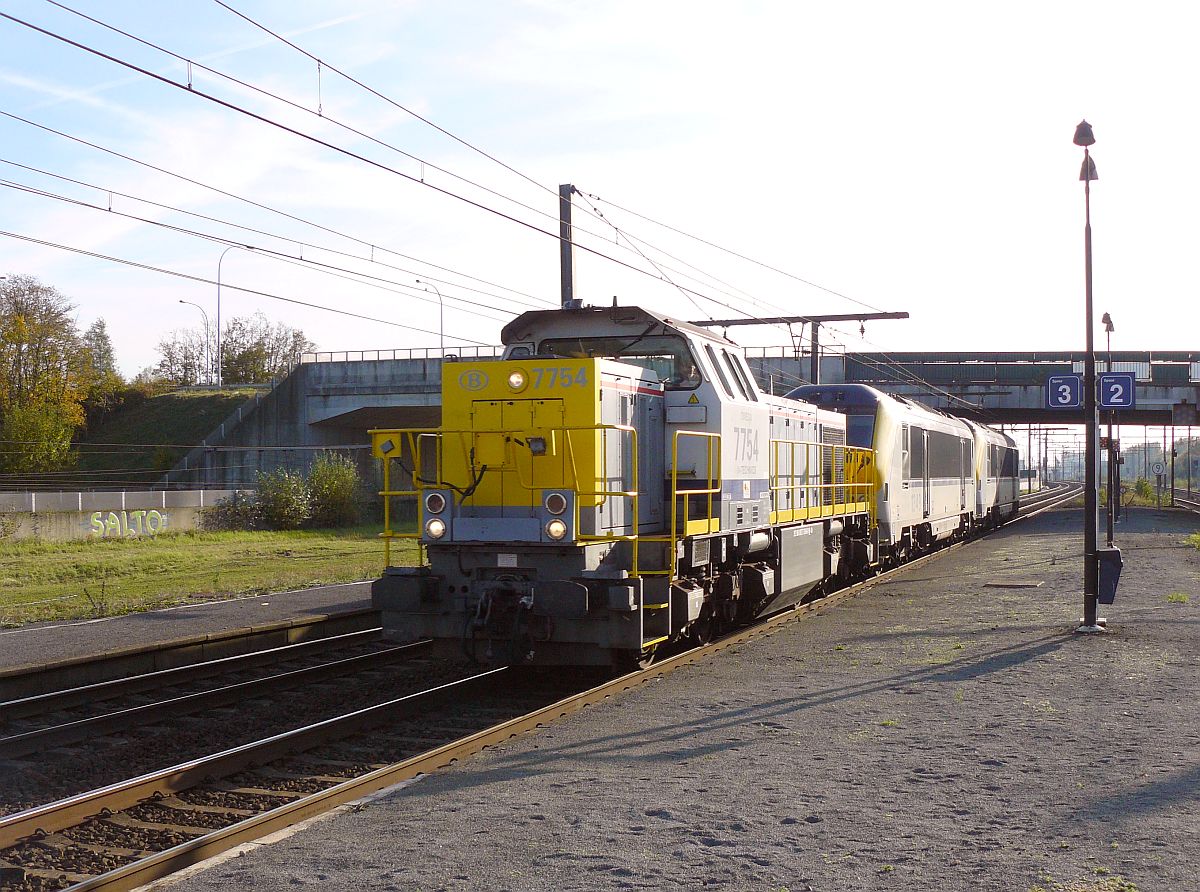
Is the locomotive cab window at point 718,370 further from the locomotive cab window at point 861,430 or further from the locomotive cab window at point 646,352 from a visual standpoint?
the locomotive cab window at point 861,430

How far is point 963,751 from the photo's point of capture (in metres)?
7.70

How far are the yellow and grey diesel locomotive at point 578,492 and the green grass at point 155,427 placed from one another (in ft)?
152

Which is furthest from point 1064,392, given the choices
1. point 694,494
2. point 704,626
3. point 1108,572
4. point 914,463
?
point 694,494

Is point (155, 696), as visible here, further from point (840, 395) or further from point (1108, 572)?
point (840, 395)

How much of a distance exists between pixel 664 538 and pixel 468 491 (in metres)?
1.91

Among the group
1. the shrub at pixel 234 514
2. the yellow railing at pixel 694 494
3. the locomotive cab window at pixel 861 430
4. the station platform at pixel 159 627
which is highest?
the locomotive cab window at pixel 861 430

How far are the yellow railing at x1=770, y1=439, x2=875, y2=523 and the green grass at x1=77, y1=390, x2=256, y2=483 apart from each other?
42.4 m

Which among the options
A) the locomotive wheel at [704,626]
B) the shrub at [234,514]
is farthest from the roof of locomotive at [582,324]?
the shrub at [234,514]

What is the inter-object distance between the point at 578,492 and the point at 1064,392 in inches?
399

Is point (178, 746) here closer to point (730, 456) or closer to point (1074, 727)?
point (730, 456)

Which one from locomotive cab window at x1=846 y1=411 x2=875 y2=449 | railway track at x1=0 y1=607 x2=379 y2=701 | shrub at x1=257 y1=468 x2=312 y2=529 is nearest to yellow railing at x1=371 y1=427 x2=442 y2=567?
railway track at x1=0 y1=607 x2=379 y2=701

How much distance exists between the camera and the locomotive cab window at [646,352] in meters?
11.4

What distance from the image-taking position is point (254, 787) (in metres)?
7.58

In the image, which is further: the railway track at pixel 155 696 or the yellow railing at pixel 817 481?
the yellow railing at pixel 817 481
